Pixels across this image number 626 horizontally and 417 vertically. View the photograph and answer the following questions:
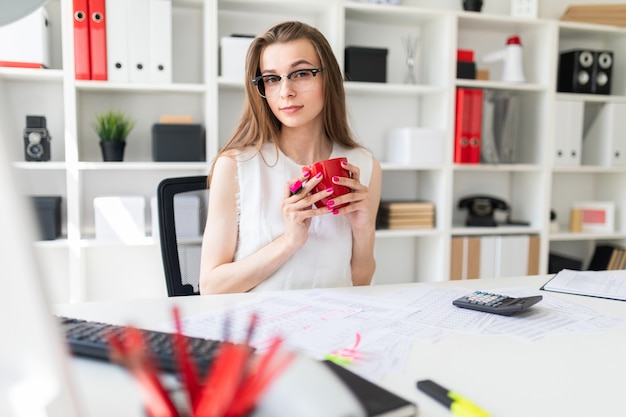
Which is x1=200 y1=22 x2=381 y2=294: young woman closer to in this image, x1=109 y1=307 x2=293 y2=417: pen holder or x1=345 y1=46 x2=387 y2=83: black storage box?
x1=109 y1=307 x2=293 y2=417: pen holder

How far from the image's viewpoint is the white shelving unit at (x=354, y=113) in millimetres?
2623

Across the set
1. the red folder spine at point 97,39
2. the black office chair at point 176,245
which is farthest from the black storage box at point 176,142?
the black office chair at point 176,245

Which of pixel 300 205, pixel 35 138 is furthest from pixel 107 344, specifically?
pixel 35 138

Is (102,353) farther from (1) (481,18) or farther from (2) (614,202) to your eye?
(2) (614,202)

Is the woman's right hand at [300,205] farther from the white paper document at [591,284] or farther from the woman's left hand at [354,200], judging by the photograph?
the white paper document at [591,284]

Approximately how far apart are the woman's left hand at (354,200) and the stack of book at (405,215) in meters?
1.49

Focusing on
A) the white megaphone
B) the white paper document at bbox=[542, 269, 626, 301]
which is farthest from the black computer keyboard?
the white megaphone

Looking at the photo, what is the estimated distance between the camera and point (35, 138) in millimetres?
2527

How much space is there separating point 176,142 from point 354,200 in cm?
151

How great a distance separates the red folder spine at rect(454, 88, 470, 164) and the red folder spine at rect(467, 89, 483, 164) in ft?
0.07

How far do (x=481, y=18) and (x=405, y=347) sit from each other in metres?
2.60

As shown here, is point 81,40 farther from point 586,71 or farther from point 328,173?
point 586,71

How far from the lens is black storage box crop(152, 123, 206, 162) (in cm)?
261

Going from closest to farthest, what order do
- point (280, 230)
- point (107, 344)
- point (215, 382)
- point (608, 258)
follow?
point (215, 382) < point (107, 344) < point (280, 230) < point (608, 258)
